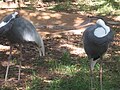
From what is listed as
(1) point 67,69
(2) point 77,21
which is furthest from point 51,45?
(2) point 77,21

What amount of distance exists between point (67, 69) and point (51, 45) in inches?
66.7

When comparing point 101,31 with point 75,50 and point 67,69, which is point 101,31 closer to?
point 67,69

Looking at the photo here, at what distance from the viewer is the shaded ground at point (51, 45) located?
609 cm

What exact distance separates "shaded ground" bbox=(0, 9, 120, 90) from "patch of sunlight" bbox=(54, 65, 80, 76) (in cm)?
12

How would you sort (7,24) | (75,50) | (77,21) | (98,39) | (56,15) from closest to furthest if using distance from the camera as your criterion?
(98,39) → (7,24) → (75,50) → (77,21) → (56,15)

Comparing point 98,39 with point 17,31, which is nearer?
point 98,39

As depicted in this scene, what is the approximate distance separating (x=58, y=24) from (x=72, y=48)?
185cm

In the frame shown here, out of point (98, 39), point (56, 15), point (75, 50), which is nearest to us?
point (98, 39)

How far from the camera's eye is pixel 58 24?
9.30m

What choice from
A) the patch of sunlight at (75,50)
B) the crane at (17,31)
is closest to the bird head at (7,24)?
the crane at (17,31)

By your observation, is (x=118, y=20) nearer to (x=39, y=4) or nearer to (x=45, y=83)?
(x=39, y=4)

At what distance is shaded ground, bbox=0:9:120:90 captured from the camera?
20.0ft

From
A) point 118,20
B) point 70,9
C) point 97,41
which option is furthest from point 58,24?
point 97,41

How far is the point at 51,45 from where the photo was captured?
776 cm
